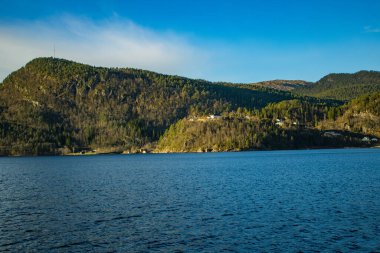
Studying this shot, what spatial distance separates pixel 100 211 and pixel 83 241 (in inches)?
681

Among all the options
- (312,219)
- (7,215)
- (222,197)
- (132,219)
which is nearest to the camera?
(312,219)

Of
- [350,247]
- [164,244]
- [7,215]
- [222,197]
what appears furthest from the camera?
[222,197]

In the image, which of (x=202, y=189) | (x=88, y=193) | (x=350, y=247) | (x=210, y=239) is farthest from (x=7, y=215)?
(x=350, y=247)

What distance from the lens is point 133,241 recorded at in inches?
1635

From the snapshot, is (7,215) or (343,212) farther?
(7,215)

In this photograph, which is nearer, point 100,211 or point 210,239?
point 210,239

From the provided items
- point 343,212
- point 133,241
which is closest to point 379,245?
point 343,212

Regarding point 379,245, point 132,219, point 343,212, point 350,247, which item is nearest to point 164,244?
point 132,219

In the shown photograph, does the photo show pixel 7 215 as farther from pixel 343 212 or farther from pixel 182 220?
pixel 343 212

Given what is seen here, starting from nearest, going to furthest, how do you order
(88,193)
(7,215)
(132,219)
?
(132,219), (7,215), (88,193)

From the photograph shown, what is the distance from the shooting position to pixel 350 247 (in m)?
37.1

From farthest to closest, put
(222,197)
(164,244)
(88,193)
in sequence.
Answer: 1. (88,193)
2. (222,197)
3. (164,244)

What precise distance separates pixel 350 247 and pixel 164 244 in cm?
1823

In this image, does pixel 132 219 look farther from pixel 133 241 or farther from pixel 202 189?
pixel 202 189
